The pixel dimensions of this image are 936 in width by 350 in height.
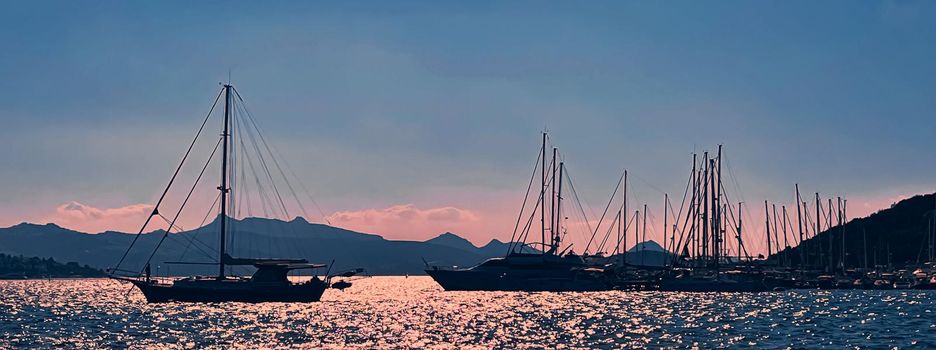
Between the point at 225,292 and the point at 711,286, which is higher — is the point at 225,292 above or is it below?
below

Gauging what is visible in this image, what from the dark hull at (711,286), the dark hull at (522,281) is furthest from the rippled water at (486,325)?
the dark hull at (522,281)

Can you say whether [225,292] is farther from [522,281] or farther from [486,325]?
[522,281]

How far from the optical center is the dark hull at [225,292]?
97750 millimetres

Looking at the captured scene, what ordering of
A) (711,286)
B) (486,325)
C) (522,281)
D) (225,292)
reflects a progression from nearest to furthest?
(486,325)
(225,292)
(711,286)
(522,281)

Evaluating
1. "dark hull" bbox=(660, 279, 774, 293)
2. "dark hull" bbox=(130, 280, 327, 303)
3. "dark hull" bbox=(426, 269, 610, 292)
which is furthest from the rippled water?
"dark hull" bbox=(426, 269, 610, 292)

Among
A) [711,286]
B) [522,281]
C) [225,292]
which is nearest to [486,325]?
[225,292]

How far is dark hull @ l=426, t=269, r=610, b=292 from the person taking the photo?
14225 cm

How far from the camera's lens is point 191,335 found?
64250 millimetres

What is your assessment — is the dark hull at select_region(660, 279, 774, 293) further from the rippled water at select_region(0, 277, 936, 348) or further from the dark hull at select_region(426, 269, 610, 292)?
the rippled water at select_region(0, 277, 936, 348)

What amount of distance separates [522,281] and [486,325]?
68.1 meters

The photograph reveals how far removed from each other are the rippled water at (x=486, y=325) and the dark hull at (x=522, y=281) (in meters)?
34.4

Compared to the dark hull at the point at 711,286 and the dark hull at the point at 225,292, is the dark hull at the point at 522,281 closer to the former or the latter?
the dark hull at the point at 711,286

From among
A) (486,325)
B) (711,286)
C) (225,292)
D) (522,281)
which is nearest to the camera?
(486,325)

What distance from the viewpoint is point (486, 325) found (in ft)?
245
